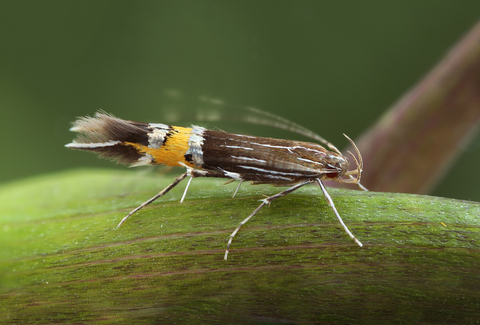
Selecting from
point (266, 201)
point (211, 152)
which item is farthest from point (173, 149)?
point (266, 201)

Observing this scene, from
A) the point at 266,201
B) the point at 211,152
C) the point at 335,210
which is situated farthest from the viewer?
the point at 211,152

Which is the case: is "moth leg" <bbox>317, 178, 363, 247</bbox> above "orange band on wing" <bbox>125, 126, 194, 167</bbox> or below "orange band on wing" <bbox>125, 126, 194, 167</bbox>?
below

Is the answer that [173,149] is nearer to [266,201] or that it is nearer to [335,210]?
[266,201]

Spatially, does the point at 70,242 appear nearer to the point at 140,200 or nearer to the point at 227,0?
the point at 140,200

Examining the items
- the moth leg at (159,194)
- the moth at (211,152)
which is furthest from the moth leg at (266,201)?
the moth leg at (159,194)

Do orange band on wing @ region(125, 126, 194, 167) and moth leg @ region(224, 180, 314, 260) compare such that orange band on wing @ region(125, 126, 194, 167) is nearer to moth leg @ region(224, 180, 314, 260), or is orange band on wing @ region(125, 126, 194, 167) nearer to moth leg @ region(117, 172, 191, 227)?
moth leg @ region(117, 172, 191, 227)

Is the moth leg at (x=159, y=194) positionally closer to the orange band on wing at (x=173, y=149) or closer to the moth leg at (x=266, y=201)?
the orange band on wing at (x=173, y=149)

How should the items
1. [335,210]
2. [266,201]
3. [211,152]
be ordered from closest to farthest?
1. [335,210]
2. [266,201]
3. [211,152]

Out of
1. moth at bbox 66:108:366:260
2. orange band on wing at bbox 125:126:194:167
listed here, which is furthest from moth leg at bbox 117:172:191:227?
orange band on wing at bbox 125:126:194:167
